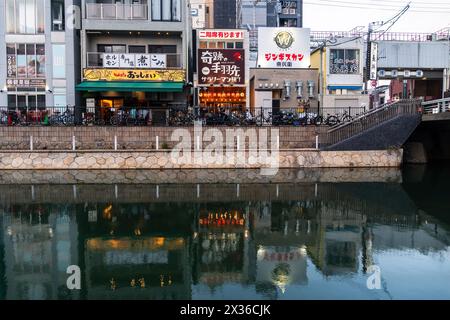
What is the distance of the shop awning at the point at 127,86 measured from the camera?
1020 inches

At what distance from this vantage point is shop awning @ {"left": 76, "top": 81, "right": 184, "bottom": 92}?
25.9 meters

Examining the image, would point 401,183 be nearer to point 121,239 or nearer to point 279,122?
point 279,122

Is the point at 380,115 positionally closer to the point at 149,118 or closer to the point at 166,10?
the point at 149,118

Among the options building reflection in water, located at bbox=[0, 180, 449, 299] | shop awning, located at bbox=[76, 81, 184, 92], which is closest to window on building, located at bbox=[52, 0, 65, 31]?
shop awning, located at bbox=[76, 81, 184, 92]

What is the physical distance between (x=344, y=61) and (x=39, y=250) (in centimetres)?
2732

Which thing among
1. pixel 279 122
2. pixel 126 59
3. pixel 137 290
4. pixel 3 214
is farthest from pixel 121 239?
pixel 126 59

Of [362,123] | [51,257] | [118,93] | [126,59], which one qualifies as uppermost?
[126,59]

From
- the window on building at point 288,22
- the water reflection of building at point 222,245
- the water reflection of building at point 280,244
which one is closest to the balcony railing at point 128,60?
the water reflection of building at point 222,245

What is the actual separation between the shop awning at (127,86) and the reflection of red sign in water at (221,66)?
403 cm

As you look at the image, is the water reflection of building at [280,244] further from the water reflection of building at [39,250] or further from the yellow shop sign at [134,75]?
the yellow shop sign at [134,75]

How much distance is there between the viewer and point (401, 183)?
20.4 metres

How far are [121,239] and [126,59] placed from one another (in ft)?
56.4

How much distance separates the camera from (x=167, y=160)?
22.9 metres

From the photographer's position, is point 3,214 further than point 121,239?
Yes
